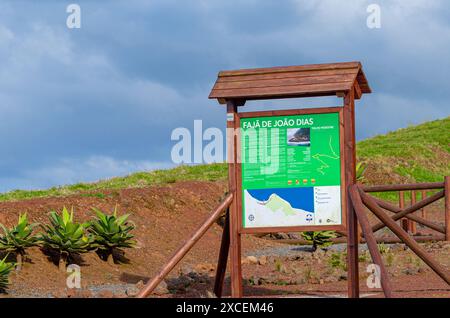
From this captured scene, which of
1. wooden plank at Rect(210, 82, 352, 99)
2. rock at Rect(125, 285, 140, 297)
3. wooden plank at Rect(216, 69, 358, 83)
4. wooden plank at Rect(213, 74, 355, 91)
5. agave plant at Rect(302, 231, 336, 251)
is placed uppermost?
wooden plank at Rect(216, 69, 358, 83)

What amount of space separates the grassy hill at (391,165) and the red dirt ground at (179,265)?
688cm

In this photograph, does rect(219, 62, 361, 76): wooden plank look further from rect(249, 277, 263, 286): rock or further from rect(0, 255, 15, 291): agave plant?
rect(0, 255, 15, 291): agave plant

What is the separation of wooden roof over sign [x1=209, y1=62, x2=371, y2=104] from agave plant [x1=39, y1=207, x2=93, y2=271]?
15.7 ft

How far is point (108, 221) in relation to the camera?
53.2ft

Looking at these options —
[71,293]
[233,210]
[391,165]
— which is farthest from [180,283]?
[391,165]

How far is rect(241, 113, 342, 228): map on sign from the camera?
12156 mm

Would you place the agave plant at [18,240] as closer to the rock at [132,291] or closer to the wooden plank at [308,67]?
the rock at [132,291]

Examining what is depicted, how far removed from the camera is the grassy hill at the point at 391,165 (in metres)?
32.1

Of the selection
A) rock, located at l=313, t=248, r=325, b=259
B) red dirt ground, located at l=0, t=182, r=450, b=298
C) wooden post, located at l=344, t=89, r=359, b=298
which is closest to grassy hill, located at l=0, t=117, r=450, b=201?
red dirt ground, located at l=0, t=182, r=450, b=298

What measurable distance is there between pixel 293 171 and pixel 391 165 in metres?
26.3

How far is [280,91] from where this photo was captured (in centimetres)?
1210

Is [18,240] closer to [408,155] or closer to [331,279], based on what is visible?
[331,279]

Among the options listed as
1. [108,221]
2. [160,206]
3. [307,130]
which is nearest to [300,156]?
[307,130]
